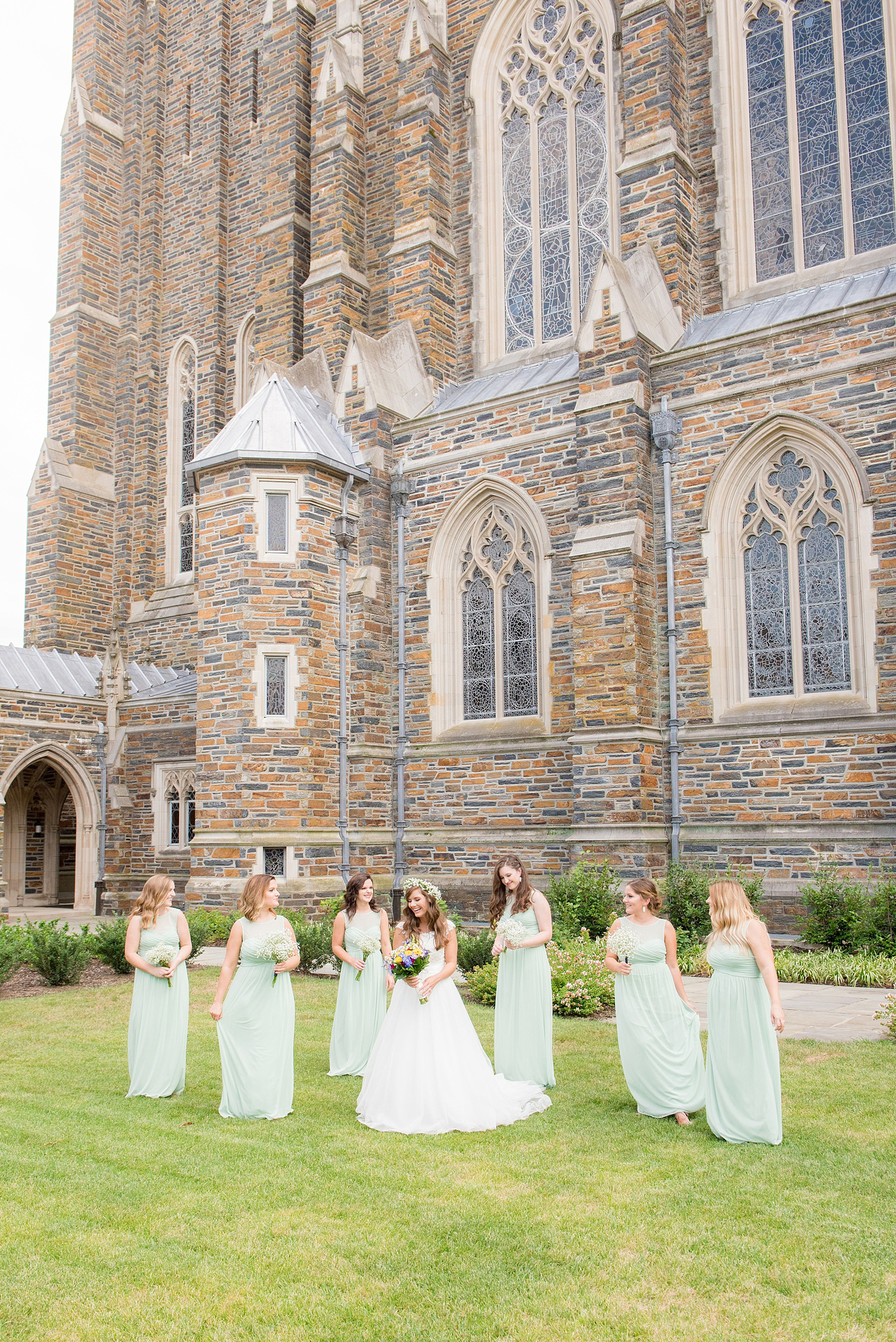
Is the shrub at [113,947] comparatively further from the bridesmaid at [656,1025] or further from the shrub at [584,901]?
the bridesmaid at [656,1025]

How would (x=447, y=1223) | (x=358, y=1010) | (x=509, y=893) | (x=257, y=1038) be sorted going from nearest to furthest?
(x=447, y=1223) → (x=257, y=1038) → (x=509, y=893) → (x=358, y=1010)

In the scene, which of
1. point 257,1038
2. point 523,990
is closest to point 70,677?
point 257,1038

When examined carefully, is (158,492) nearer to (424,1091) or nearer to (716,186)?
(716,186)

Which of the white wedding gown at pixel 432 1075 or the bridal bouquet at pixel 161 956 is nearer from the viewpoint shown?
the white wedding gown at pixel 432 1075

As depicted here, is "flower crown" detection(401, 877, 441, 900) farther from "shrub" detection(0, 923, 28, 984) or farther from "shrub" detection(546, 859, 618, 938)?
"shrub" detection(0, 923, 28, 984)

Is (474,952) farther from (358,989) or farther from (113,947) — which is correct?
(113,947)

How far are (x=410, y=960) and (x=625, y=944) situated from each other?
1303mm

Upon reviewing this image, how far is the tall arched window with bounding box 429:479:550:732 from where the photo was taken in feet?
54.0

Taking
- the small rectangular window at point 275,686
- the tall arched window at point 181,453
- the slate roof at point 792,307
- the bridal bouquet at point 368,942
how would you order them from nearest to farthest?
the bridal bouquet at point 368,942 → the slate roof at point 792,307 → the small rectangular window at point 275,686 → the tall arched window at point 181,453

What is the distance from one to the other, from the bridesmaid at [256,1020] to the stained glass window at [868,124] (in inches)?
519

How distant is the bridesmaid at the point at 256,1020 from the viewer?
6.66 meters

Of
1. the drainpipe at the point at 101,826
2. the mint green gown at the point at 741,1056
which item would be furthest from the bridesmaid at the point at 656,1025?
the drainpipe at the point at 101,826

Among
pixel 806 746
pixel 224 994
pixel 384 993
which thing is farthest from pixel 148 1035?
pixel 806 746

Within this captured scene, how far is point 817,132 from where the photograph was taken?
52.0ft
